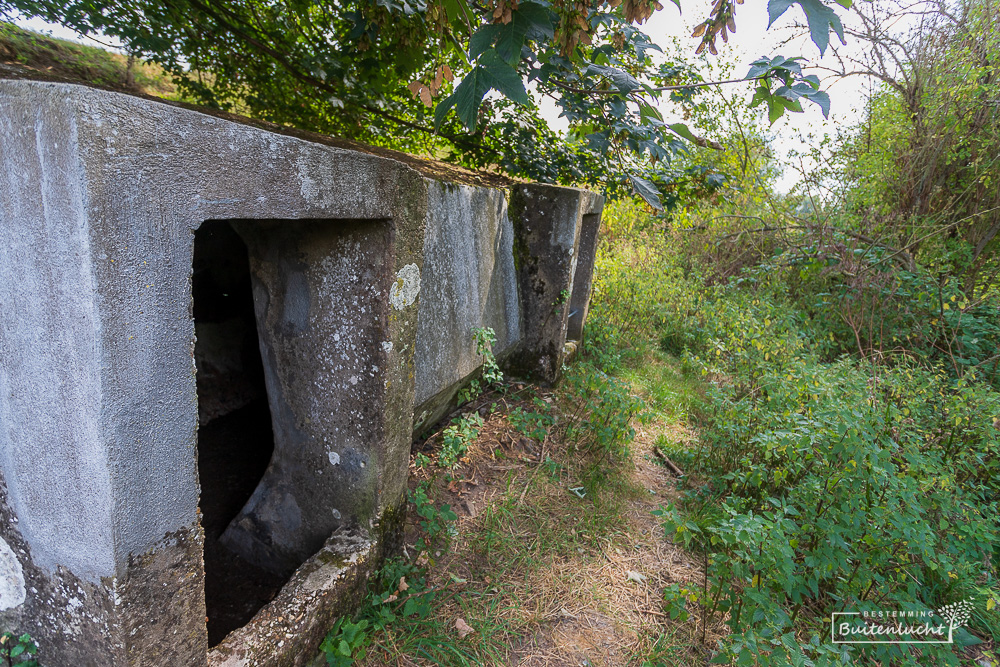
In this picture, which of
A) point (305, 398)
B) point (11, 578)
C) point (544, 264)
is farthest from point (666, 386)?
point (11, 578)

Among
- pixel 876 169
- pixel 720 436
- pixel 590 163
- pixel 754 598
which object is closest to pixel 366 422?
pixel 754 598

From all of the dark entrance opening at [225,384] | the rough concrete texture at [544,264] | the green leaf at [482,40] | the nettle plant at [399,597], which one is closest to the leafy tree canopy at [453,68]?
the green leaf at [482,40]

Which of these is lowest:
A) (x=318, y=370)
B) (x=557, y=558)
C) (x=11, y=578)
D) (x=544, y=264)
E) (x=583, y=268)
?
(x=557, y=558)

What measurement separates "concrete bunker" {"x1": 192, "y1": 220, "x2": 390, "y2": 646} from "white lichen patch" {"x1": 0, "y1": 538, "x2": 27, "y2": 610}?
2.72ft

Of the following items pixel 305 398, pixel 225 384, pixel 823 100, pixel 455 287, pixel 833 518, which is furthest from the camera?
pixel 225 384

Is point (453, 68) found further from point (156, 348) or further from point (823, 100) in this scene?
point (156, 348)

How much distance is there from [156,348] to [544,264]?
301cm

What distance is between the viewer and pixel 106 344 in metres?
0.96

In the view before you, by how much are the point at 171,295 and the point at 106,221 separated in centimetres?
20

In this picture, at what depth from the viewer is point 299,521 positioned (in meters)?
2.06

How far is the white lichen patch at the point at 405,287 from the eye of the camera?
1790 millimetres

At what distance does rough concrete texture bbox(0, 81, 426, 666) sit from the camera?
2.97 feet

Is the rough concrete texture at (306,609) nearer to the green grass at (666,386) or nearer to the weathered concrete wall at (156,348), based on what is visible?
the weathered concrete wall at (156,348)

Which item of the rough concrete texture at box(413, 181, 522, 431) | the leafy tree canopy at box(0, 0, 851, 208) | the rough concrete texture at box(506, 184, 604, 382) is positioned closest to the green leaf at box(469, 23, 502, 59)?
the leafy tree canopy at box(0, 0, 851, 208)
